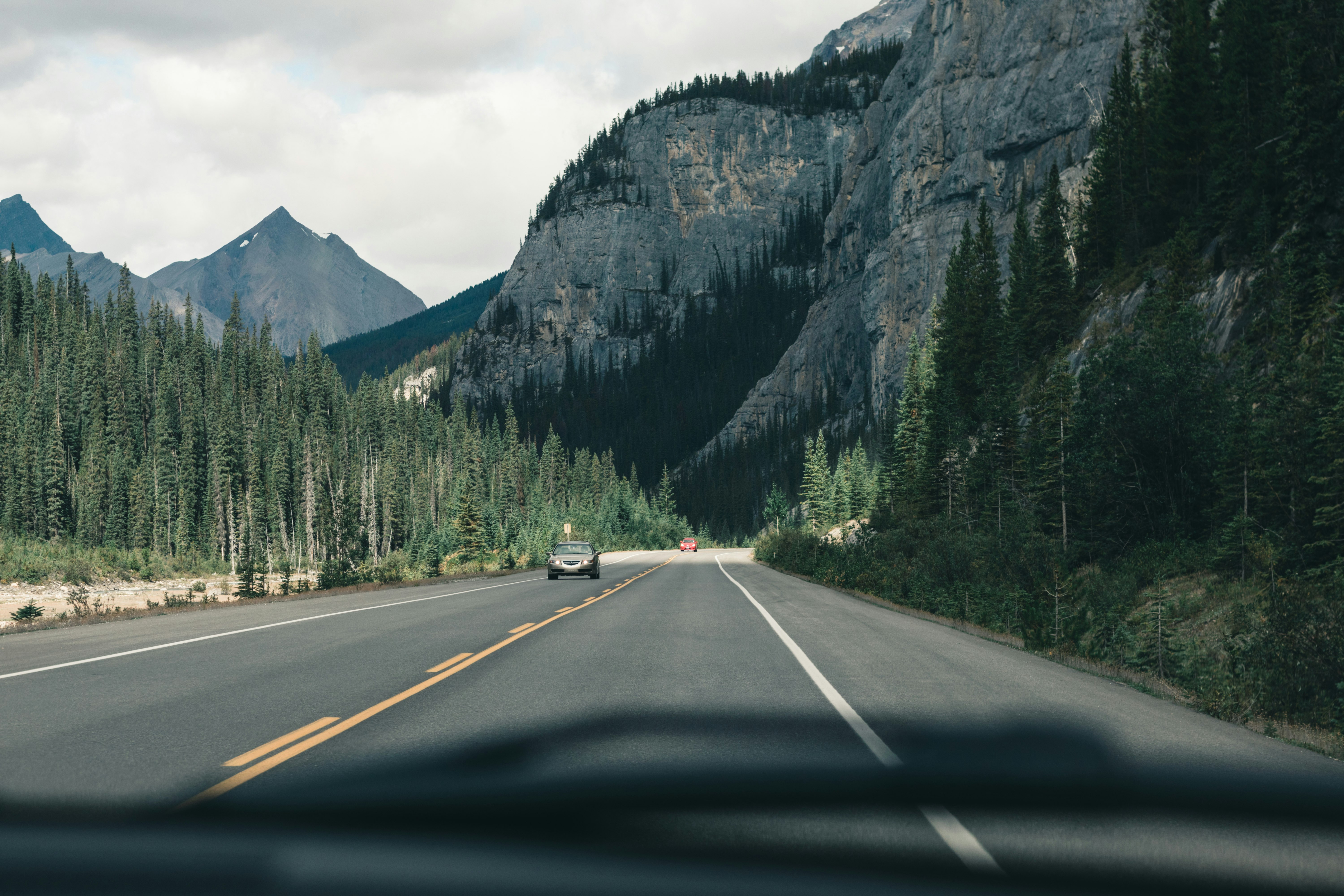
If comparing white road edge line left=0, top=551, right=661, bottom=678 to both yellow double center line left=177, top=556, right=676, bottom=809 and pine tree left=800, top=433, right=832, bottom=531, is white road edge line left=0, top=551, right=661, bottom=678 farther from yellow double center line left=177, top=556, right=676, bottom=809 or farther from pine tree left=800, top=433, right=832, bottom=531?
pine tree left=800, top=433, right=832, bottom=531

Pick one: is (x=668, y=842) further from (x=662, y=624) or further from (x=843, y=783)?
(x=662, y=624)

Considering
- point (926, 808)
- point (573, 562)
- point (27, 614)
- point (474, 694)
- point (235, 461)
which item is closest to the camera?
point (926, 808)

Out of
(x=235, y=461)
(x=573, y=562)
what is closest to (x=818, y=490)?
(x=235, y=461)

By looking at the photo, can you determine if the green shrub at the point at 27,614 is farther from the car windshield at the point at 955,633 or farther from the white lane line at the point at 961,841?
the white lane line at the point at 961,841

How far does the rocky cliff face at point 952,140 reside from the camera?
96.4 metres

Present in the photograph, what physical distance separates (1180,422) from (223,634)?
25.5m

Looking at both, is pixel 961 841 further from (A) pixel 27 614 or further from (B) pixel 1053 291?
(B) pixel 1053 291

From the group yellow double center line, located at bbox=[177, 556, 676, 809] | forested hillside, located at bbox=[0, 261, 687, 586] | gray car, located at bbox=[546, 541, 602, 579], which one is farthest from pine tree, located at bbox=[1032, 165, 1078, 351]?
yellow double center line, located at bbox=[177, 556, 676, 809]

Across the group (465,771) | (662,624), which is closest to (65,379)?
(662,624)

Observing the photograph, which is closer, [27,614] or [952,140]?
[27,614]

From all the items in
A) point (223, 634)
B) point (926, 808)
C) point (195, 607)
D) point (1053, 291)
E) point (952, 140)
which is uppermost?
point (952, 140)

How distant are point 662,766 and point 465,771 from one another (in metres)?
1.28

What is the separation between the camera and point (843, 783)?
5.32m

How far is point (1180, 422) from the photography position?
25516mm
